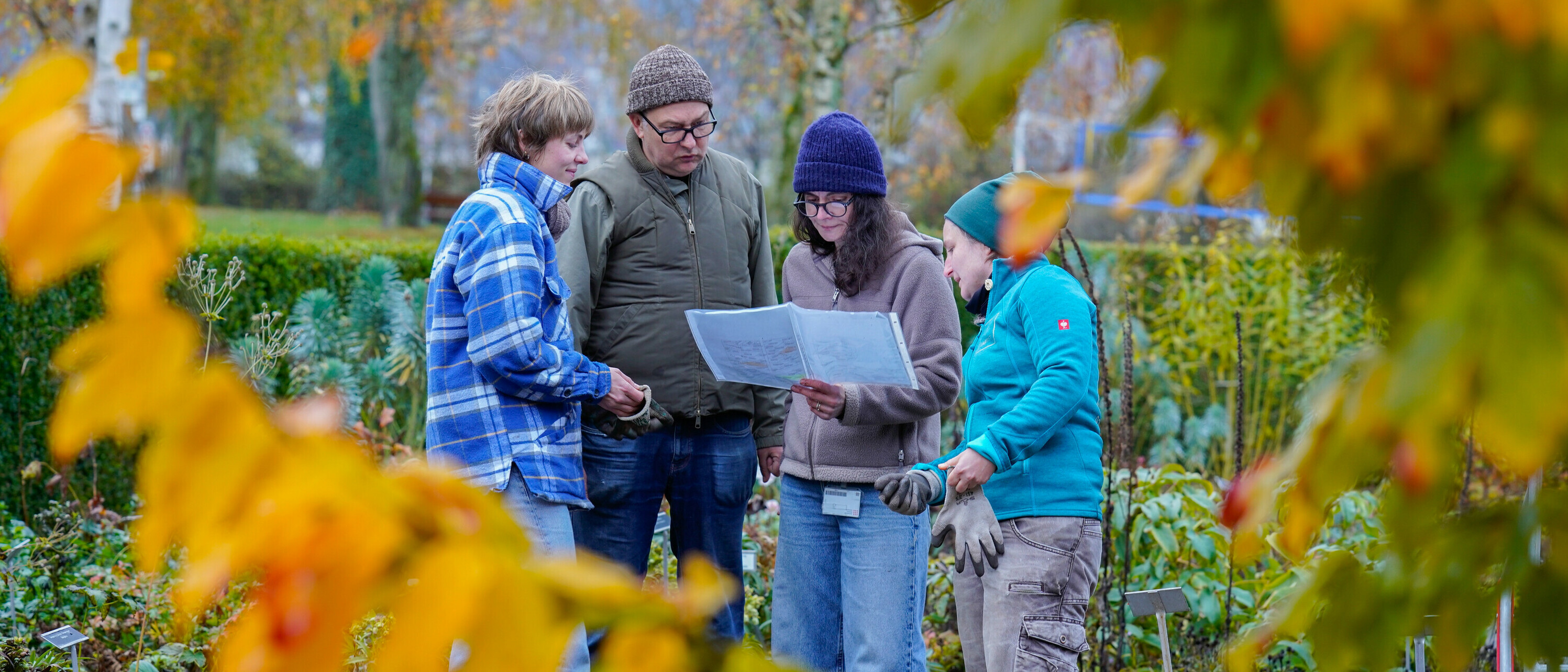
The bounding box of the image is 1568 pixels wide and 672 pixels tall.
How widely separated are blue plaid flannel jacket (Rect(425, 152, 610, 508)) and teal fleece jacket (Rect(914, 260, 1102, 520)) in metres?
0.82

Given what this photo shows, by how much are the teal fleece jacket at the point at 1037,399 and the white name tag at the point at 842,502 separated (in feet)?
0.57

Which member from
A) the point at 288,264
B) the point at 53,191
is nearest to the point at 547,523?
the point at 53,191

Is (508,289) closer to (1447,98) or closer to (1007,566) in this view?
(1007,566)

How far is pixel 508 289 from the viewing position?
2.40 meters

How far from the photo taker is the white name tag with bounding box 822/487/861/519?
273 centimetres

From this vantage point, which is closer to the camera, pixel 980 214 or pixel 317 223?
pixel 980 214

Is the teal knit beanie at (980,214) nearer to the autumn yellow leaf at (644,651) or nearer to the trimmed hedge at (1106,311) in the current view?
the autumn yellow leaf at (644,651)

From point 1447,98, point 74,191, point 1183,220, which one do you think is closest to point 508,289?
point 74,191

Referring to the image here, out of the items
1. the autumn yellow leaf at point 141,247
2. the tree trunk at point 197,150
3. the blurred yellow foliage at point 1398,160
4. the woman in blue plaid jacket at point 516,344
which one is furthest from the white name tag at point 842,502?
the tree trunk at point 197,150

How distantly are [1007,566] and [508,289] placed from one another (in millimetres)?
1193

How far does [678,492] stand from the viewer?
3.04 metres

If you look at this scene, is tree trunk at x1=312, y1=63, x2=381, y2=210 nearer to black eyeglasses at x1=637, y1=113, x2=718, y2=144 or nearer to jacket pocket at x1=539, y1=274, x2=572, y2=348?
black eyeglasses at x1=637, y1=113, x2=718, y2=144

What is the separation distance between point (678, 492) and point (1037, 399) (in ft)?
3.32

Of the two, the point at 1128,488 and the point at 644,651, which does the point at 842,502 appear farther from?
the point at 644,651
